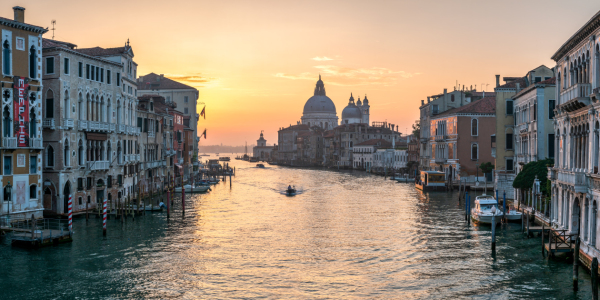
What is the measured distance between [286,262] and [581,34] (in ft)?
41.5

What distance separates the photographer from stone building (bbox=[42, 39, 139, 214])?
29609 mm

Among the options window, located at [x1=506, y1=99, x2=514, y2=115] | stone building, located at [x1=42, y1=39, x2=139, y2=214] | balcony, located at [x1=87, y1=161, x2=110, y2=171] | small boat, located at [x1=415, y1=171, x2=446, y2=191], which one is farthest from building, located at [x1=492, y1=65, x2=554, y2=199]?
balcony, located at [x1=87, y1=161, x2=110, y2=171]

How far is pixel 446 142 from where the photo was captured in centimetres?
5859

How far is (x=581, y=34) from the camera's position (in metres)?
18.4

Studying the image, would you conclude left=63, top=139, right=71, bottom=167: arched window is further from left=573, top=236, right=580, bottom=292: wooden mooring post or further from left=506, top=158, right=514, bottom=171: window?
left=506, top=158, right=514, bottom=171: window

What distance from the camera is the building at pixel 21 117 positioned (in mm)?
25766

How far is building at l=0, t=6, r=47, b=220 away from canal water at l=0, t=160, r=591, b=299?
117 inches

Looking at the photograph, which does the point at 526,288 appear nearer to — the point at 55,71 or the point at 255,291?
the point at 255,291

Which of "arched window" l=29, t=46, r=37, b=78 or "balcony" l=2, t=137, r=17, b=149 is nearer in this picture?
"balcony" l=2, t=137, r=17, b=149

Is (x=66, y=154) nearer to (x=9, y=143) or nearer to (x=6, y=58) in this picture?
(x=9, y=143)

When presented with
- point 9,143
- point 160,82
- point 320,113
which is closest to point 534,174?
point 9,143

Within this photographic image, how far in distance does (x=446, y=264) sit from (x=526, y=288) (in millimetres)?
3713

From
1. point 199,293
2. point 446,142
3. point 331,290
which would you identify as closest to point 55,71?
point 199,293

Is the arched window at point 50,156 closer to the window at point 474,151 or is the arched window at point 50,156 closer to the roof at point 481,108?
the roof at point 481,108
